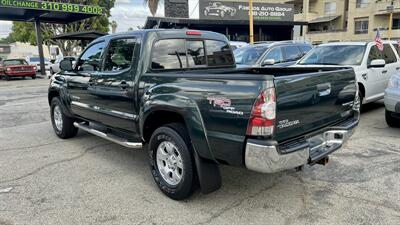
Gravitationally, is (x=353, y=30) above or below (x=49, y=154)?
above

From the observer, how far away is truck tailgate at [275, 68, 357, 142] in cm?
309

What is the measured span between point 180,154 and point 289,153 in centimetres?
114

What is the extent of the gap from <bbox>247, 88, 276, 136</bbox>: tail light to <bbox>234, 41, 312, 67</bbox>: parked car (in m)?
6.42

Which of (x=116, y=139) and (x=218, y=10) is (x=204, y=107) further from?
(x=218, y=10)

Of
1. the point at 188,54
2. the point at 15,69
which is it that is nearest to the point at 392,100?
the point at 188,54

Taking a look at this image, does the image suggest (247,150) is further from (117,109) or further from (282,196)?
(117,109)

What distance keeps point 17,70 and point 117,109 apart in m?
21.3

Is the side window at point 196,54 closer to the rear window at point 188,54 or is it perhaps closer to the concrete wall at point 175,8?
the rear window at point 188,54

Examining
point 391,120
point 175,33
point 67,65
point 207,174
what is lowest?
point 391,120

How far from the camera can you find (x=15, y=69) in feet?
74.1

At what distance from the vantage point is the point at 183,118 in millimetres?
3570

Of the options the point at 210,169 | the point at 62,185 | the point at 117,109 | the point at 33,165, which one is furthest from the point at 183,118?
the point at 33,165

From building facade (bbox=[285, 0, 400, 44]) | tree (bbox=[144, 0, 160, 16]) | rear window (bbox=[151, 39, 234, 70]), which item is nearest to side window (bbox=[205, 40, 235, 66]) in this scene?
rear window (bbox=[151, 39, 234, 70])

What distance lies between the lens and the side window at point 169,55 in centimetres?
429
